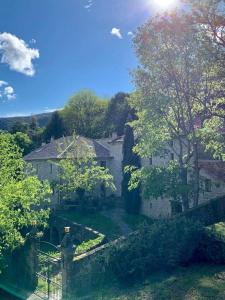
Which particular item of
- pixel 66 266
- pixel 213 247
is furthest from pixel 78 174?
pixel 213 247

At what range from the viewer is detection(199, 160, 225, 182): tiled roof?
2297cm

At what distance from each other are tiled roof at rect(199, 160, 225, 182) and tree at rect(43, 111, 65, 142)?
45.5 meters

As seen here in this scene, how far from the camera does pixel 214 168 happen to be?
2348 centimetres

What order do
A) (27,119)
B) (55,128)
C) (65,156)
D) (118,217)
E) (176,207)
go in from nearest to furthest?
(176,207)
(118,217)
(65,156)
(55,128)
(27,119)

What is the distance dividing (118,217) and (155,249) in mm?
17133

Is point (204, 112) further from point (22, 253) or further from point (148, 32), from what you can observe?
point (22, 253)

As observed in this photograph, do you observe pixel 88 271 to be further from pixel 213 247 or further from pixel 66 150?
pixel 66 150

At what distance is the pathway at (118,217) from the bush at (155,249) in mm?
12155

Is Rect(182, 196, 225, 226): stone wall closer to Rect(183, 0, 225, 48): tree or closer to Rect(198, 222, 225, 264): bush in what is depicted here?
Rect(198, 222, 225, 264): bush

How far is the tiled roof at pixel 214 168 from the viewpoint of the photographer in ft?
75.4

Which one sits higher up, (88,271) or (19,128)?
(19,128)

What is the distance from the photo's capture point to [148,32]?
19.6 m

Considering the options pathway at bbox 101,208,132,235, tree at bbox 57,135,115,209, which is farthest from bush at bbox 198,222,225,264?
tree at bbox 57,135,115,209

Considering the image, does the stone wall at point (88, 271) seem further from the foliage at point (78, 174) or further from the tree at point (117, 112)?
the tree at point (117, 112)
